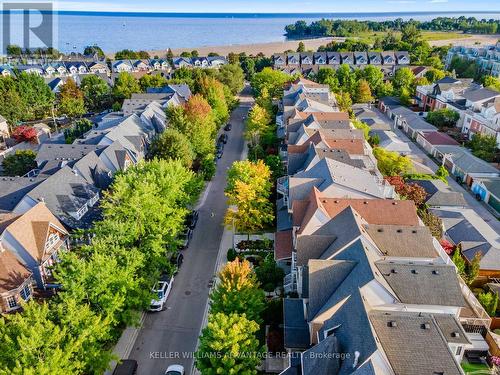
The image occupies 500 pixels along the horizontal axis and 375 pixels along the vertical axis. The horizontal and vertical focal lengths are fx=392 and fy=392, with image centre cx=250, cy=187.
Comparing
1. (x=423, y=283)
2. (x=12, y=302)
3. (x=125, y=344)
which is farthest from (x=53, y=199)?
(x=423, y=283)

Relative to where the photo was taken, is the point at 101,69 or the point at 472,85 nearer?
the point at 472,85

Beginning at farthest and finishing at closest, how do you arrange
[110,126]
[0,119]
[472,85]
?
1. [472,85]
2. [0,119]
3. [110,126]

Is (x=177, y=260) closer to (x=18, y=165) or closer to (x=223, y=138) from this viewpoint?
(x=18, y=165)

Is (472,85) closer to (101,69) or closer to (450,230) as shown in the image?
(450,230)

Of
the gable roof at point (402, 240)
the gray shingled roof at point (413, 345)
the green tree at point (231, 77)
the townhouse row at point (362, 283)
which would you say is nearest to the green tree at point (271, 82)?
the green tree at point (231, 77)

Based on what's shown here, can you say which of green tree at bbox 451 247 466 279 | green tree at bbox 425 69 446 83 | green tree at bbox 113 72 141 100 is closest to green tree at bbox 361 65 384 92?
green tree at bbox 425 69 446 83

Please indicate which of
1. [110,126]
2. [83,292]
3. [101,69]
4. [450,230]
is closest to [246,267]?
[83,292]

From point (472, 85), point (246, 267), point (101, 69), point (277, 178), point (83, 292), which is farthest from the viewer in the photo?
point (101, 69)

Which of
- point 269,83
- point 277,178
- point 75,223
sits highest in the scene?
point 269,83
